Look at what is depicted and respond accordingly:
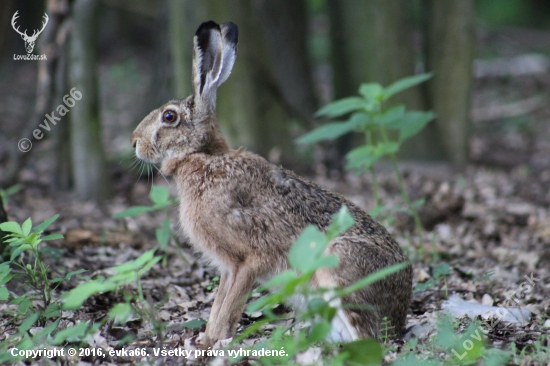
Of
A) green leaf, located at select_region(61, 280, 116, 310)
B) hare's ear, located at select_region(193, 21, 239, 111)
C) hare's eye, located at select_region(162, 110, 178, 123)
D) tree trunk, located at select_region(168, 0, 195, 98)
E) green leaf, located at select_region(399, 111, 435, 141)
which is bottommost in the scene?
green leaf, located at select_region(61, 280, 116, 310)

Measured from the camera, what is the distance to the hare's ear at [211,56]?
5.40 meters

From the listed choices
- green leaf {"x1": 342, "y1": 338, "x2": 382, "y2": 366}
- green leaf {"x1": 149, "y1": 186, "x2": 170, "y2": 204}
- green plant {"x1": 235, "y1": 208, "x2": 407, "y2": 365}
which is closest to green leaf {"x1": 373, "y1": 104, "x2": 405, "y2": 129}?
green leaf {"x1": 149, "y1": 186, "x2": 170, "y2": 204}

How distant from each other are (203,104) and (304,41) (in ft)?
29.0

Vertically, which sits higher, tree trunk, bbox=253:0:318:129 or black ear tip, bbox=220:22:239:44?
tree trunk, bbox=253:0:318:129

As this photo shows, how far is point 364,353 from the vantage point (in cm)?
347

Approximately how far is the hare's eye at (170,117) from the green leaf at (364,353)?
2.82 metres

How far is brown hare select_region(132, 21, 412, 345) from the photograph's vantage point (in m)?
4.77

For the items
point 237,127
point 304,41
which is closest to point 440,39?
point 304,41

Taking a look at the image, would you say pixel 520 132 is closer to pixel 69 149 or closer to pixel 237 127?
pixel 237 127

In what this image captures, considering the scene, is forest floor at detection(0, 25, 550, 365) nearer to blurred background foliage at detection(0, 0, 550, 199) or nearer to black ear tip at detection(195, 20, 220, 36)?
blurred background foliage at detection(0, 0, 550, 199)

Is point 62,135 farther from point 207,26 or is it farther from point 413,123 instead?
point 413,123

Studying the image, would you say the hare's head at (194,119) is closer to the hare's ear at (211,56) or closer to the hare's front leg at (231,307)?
the hare's ear at (211,56)

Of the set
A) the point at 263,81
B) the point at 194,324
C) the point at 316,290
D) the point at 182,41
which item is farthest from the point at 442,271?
the point at 182,41

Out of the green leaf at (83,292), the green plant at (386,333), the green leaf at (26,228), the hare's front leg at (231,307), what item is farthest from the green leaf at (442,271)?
the green leaf at (26,228)
